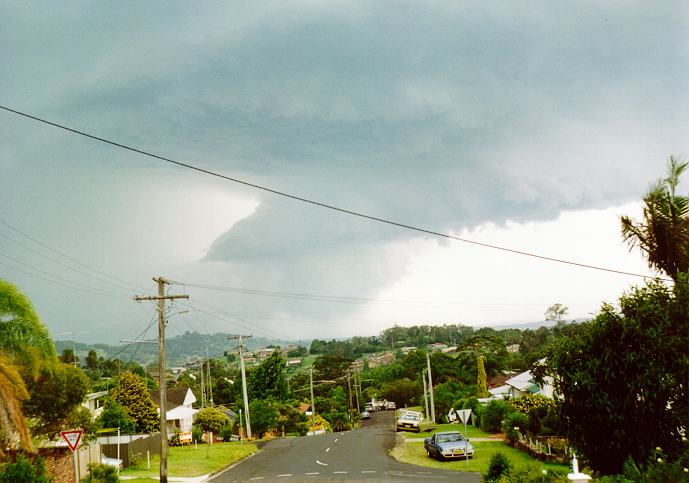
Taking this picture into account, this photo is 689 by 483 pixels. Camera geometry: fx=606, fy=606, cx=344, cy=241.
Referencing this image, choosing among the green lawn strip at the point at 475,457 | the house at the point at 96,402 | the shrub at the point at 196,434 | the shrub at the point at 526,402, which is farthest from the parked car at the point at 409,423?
the house at the point at 96,402

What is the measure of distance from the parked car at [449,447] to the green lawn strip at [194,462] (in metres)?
12.9

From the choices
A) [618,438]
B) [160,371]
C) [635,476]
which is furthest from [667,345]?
[160,371]

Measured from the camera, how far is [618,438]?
14.9 meters

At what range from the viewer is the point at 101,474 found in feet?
82.6

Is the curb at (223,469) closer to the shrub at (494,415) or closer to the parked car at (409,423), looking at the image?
the parked car at (409,423)

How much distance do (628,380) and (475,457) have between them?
21.2 m

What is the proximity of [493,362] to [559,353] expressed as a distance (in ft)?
291

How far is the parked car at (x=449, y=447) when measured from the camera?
33.3 meters

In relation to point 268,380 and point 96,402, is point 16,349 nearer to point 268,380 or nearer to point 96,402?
point 96,402

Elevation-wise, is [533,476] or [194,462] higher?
[533,476]

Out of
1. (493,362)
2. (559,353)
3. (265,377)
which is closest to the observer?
(559,353)

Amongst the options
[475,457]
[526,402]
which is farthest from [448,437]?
[526,402]

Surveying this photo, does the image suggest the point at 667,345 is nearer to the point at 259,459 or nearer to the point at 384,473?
the point at 384,473

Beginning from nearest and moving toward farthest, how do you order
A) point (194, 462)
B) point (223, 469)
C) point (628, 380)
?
point (628, 380) < point (223, 469) < point (194, 462)
